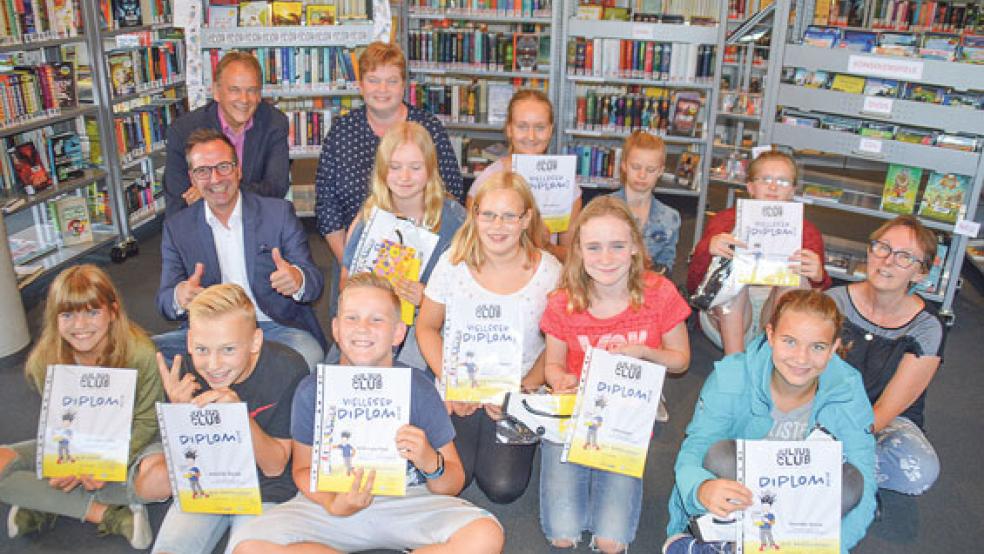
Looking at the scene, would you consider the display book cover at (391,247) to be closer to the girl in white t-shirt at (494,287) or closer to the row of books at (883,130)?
the girl in white t-shirt at (494,287)

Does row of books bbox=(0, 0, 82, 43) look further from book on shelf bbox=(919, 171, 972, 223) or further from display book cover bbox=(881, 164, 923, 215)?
book on shelf bbox=(919, 171, 972, 223)

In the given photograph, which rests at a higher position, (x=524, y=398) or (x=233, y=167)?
(x=233, y=167)

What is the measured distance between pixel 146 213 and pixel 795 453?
5.39 metres

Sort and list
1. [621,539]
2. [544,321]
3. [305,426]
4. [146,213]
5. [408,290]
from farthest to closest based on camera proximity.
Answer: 1. [146,213]
2. [408,290]
3. [544,321]
4. [621,539]
5. [305,426]

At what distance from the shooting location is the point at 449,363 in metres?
2.83

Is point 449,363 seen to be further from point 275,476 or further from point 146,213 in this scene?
point 146,213

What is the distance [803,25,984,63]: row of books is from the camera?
187 inches

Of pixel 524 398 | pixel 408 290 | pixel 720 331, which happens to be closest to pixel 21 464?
pixel 408 290

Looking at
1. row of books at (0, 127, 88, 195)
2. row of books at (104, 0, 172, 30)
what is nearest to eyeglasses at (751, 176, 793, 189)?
row of books at (0, 127, 88, 195)

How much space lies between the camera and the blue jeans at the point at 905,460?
3059 millimetres

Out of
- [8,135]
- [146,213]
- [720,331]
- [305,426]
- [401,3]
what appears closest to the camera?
[305,426]

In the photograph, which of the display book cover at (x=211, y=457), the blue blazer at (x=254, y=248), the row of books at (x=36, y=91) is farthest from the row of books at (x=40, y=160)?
the display book cover at (x=211, y=457)

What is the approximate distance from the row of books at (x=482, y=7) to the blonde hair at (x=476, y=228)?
3.99m

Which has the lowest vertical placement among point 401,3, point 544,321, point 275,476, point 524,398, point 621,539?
point 621,539
